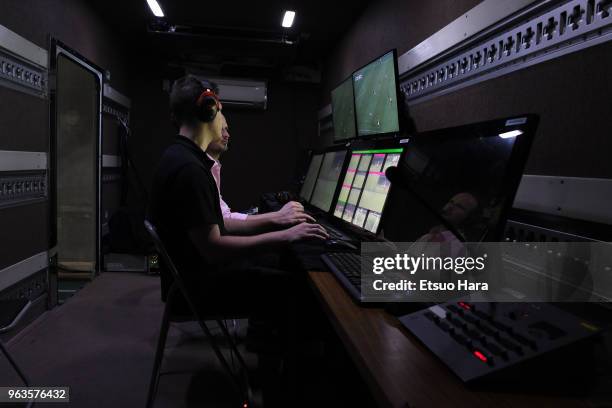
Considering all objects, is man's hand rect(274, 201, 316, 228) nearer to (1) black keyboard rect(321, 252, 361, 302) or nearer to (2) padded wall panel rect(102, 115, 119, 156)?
(1) black keyboard rect(321, 252, 361, 302)

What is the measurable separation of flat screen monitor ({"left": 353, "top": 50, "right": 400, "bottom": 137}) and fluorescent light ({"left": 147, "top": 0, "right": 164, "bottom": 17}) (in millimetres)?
1921

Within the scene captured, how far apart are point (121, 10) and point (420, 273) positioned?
12.8 ft

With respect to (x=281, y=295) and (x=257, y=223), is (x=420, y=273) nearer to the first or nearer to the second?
(x=281, y=295)

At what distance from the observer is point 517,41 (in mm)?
1552

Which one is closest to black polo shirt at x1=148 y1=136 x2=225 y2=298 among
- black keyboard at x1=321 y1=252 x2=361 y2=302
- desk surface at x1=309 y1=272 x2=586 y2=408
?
black keyboard at x1=321 y1=252 x2=361 y2=302

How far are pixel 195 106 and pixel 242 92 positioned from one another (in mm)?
3631

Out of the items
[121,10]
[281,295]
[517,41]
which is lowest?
[281,295]

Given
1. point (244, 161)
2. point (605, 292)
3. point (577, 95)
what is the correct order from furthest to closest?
1. point (244, 161)
2. point (577, 95)
3. point (605, 292)

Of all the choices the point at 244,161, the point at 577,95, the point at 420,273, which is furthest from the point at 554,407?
the point at 244,161

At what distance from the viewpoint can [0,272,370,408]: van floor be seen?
6.56 ft

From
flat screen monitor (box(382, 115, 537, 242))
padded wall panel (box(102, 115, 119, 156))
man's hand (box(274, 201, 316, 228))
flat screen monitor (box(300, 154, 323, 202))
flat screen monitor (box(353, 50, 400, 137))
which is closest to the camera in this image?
flat screen monitor (box(382, 115, 537, 242))

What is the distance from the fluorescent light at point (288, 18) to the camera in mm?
3914

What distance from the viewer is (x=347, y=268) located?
1.21m

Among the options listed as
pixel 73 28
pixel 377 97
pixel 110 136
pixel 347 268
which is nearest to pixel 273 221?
pixel 347 268
